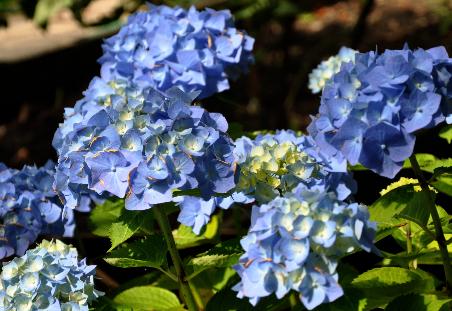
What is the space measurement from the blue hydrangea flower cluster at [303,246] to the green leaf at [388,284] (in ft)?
0.80

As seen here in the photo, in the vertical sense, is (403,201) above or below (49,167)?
above

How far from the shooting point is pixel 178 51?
194 cm

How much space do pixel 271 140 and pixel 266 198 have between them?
19 cm

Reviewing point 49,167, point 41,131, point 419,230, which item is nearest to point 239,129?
point 49,167

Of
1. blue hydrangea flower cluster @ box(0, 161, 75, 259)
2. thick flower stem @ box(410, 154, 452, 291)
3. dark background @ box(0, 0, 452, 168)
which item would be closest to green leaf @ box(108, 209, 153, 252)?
blue hydrangea flower cluster @ box(0, 161, 75, 259)

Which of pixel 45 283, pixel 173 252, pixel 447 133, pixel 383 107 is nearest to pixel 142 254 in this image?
pixel 173 252

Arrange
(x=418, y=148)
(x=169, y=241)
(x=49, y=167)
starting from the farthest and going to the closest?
(x=418, y=148)
(x=49, y=167)
(x=169, y=241)

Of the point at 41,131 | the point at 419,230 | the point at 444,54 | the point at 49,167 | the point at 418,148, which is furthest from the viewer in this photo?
the point at 41,131

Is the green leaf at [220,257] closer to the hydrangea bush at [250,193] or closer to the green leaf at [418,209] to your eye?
the hydrangea bush at [250,193]

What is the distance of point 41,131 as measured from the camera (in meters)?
4.32

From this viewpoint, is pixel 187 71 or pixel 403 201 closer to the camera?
pixel 403 201

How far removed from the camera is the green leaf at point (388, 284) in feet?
4.77

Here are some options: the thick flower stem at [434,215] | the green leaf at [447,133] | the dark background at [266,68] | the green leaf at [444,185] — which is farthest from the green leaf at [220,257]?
the dark background at [266,68]

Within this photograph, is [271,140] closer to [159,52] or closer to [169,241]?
[169,241]
